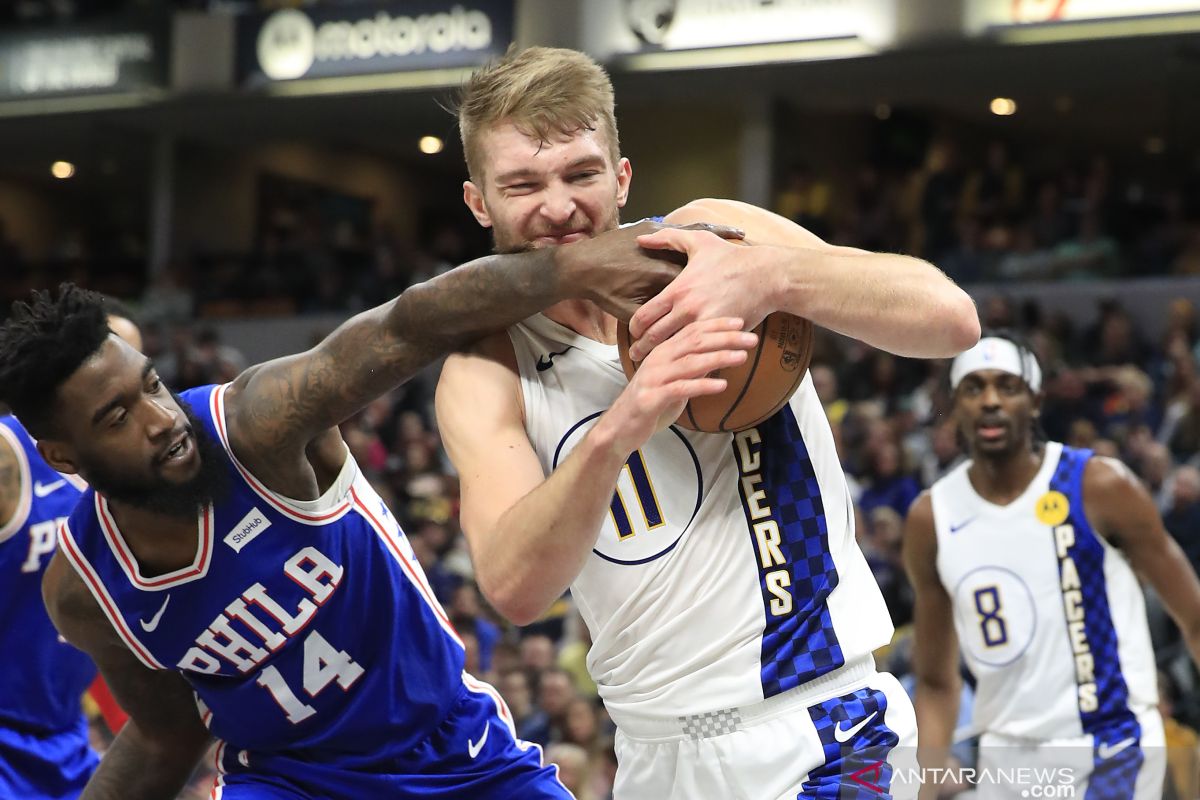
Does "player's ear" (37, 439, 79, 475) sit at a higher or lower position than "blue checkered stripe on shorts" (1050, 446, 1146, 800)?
higher

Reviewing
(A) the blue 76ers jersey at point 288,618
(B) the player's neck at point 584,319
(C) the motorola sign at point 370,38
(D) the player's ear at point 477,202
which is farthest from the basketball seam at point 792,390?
(C) the motorola sign at point 370,38

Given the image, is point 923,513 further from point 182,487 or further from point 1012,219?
point 1012,219

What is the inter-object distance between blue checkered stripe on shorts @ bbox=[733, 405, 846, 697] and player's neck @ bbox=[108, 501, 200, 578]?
1.29 meters

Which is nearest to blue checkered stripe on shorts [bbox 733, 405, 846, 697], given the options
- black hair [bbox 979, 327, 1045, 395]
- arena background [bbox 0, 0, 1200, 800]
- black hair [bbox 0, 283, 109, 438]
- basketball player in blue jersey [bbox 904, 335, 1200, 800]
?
black hair [bbox 0, 283, 109, 438]

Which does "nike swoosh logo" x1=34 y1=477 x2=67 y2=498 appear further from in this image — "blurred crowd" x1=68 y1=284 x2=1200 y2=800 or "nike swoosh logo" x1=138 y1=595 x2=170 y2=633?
"blurred crowd" x1=68 y1=284 x2=1200 y2=800

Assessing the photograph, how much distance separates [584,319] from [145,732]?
1596 millimetres

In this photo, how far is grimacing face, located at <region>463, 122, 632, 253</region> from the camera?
2724mm

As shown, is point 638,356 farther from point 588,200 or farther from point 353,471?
point 353,471

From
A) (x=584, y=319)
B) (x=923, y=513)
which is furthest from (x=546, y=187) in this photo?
(x=923, y=513)

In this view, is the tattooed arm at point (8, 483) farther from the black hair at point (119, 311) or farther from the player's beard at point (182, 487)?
the player's beard at point (182, 487)

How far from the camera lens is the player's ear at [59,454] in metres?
3.17

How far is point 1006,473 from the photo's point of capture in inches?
215

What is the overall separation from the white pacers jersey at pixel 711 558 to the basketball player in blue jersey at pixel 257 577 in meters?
0.26

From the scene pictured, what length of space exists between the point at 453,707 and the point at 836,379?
27.6 feet
